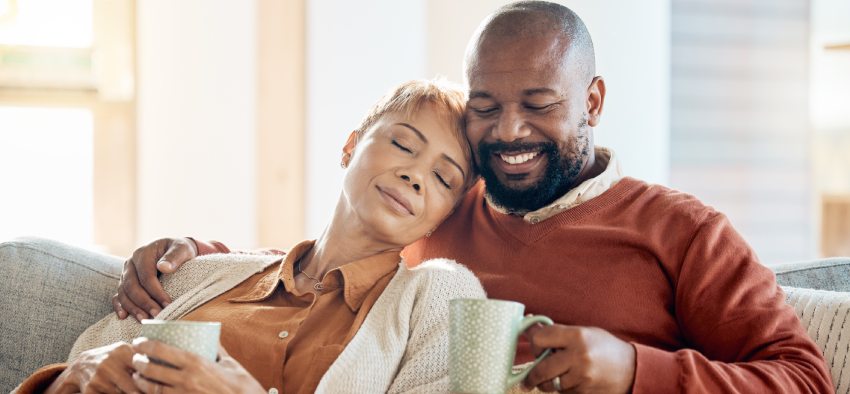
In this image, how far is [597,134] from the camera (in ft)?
14.3

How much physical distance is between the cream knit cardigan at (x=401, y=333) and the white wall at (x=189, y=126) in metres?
2.32

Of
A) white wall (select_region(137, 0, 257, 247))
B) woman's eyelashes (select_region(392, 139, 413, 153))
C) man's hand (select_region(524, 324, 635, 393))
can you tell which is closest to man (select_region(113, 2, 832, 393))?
woman's eyelashes (select_region(392, 139, 413, 153))

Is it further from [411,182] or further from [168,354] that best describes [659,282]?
[168,354]

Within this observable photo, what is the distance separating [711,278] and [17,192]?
3.29 metres

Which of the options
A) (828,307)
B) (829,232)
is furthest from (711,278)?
(829,232)

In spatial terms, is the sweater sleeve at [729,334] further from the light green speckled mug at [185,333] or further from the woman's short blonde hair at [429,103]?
the light green speckled mug at [185,333]

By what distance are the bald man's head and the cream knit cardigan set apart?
0.47 meters

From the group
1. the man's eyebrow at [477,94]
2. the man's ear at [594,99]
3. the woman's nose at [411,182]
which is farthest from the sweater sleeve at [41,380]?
the man's ear at [594,99]

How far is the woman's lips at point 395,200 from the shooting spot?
1.80 m

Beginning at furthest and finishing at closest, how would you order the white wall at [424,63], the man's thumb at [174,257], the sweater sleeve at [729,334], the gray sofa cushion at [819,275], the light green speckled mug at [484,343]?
1. the white wall at [424,63]
2. the gray sofa cushion at [819,275]
3. the man's thumb at [174,257]
4. the sweater sleeve at [729,334]
5. the light green speckled mug at [484,343]

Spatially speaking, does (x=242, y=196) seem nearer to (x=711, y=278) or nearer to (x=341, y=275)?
(x=341, y=275)

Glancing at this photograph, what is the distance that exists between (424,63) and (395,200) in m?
2.63

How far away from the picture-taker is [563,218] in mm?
1929

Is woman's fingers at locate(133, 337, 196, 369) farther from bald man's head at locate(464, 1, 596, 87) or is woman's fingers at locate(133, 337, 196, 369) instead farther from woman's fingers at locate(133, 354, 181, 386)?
bald man's head at locate(464, 1, 596, 87)
